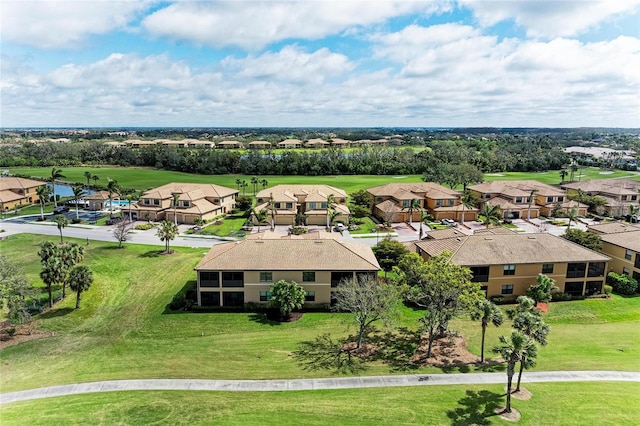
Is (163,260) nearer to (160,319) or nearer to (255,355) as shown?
(160,319)

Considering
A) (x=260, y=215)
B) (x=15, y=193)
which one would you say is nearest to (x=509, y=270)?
(x=260, y=215)

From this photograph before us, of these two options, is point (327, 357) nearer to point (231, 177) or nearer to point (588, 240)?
point (588, 240)

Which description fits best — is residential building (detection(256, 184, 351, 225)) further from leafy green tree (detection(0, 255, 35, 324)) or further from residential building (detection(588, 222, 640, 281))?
leafy green tree (detection(0, 255, 35, 324))

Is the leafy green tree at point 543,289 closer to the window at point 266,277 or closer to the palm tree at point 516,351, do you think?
the palm tree at point 516,351

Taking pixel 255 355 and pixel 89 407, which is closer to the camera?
pixel 89 407

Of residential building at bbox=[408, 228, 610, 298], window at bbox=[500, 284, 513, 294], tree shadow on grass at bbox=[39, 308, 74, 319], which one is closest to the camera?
tree shadow on grass at bbox=[39, 308, 74, 319]

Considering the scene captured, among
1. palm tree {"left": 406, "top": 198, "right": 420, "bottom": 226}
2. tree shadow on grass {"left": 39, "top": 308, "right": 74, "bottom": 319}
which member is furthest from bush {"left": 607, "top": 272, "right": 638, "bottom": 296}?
tree shadow on grass {"left": 39, "top": 308, "right": 74, "bottom": 319}

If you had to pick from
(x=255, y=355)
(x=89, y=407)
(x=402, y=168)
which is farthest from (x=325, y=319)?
(x=402, y=168)

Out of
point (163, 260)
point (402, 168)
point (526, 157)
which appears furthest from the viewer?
point (526, 157)
